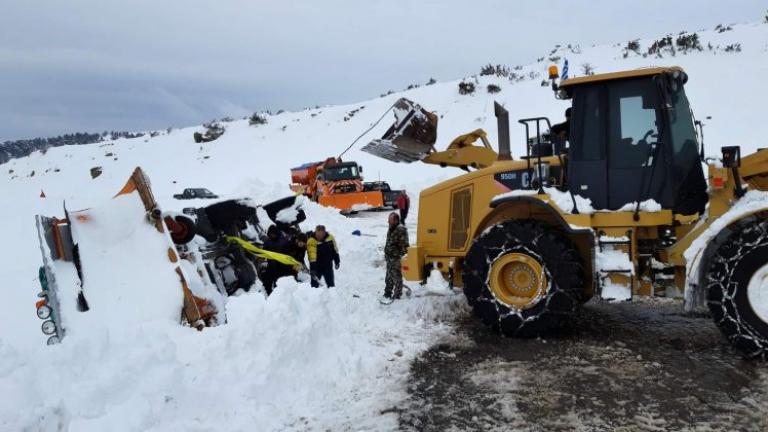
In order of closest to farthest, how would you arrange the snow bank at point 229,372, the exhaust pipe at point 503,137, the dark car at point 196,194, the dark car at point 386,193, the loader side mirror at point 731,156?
the snow bank at point 229,372
the loader side mirror at point 731,156
the exhaust pipe at point 503,137
the dark car at point 386,193
the dark car at point 196,194

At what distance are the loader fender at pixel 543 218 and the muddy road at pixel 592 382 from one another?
2.55ft

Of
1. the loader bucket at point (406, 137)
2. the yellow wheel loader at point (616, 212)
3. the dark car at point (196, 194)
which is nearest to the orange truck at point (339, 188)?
the dark car at point (196, 194)

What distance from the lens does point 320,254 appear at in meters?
8.32

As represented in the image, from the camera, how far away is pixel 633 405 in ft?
14.2

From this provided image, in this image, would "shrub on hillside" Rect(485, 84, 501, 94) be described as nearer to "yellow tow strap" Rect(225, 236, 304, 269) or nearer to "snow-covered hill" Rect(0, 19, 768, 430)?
"snow-covered hill" Rect(0, 19, 768, 430)

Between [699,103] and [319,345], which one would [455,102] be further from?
[319,345]

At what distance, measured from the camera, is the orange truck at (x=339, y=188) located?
2191 cm

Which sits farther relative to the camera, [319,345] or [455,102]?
[455,102]

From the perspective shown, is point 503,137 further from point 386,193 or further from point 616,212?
point 386,193

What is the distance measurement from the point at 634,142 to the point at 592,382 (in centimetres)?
249

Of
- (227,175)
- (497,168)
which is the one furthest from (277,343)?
(227,175)

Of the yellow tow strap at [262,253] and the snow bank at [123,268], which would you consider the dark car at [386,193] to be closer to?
the yellow tow strap at [262,253]

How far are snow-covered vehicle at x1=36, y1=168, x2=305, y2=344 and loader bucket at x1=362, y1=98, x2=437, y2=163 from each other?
2564 mm

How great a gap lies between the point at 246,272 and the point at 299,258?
0.96 m
